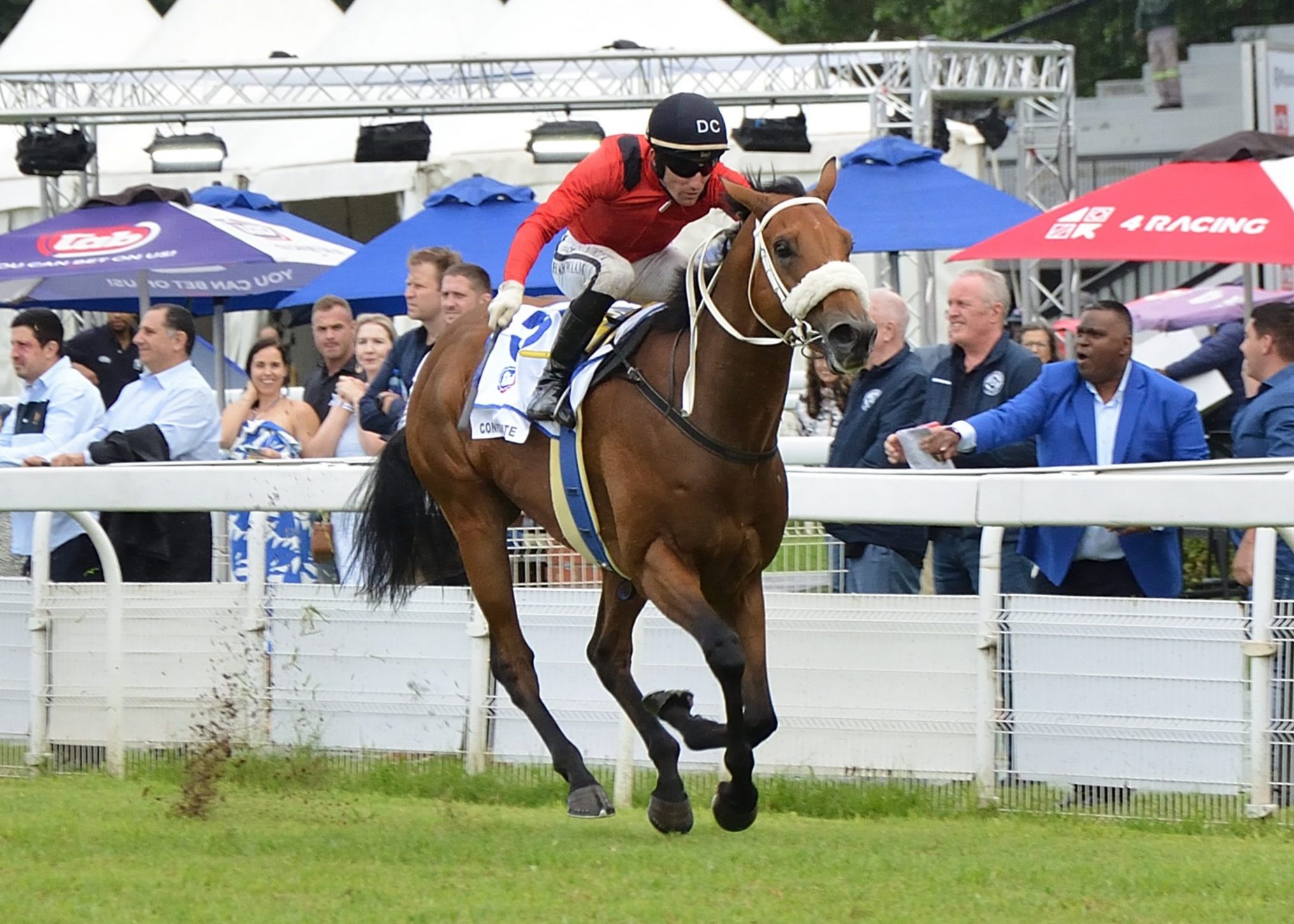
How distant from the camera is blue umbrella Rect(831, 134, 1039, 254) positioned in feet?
37.5

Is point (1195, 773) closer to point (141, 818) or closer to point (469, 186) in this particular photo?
point (141, 818)

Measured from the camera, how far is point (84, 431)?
8.65 metres

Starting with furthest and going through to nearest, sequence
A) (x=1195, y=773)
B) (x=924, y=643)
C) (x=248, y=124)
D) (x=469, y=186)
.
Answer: (x=248, y=124), (x=469, y=186), (x=924, y=643), (x=1195, y=773)

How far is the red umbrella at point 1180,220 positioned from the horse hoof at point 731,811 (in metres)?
3.92

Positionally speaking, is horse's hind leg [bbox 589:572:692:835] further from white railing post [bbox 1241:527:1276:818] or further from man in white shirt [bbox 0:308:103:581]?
man in white shirt [bbox 0:308:103:581]

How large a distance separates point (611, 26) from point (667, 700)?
12.9 metres

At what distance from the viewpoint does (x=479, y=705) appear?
7020 millimetres

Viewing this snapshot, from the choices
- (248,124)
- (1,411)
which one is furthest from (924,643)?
(248,124)

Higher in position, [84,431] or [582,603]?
[84,431]

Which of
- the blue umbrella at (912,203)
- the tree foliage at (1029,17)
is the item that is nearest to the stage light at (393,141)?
the blue umbrella at (912,203)

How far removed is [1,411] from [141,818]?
4.72m

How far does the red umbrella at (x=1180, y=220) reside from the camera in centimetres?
855

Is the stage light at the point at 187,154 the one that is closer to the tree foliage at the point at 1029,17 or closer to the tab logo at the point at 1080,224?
the tab logo at the point at 1080,224

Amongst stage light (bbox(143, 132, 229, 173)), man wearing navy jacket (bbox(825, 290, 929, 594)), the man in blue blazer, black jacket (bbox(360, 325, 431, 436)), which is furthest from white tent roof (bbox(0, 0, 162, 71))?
the man in blue blazer
